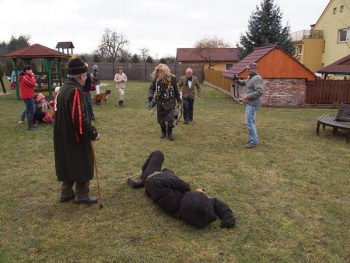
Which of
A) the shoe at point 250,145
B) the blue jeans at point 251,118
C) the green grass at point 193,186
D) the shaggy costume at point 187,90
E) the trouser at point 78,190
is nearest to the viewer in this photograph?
the green grass at point 193,186

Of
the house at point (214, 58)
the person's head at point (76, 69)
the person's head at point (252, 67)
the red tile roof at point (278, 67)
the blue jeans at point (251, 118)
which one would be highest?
the house at point (214, 58)

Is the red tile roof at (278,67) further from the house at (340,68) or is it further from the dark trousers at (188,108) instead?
the dark trousers at (188,108)

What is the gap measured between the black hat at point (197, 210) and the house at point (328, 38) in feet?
89.8

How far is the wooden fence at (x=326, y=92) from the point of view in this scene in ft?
48.7

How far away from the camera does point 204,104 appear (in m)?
14.8

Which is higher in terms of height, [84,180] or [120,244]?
[84,180]

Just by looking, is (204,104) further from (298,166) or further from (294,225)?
(294,225)

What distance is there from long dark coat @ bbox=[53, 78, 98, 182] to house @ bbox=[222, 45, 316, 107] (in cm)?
1127

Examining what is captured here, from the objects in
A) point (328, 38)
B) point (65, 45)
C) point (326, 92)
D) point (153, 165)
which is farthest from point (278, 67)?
point (65, 45)

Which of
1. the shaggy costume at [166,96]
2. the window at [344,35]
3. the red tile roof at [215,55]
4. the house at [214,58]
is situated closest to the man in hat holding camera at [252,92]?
the shaggy costume at [166,96]

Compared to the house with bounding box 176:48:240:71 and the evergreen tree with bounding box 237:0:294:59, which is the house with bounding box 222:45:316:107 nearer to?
the evergreen tree with bounding box 237:0:294:59

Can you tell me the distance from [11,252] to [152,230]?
60.1 inches

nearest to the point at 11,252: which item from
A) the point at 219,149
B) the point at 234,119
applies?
the point at 219,149

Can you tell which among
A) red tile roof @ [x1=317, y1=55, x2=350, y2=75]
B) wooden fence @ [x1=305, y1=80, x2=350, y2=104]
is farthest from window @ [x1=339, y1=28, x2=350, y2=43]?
wooden fence @ [x1=305, y1=80, x2=350, y2=104]
